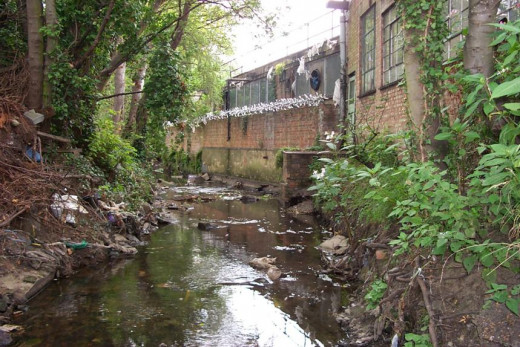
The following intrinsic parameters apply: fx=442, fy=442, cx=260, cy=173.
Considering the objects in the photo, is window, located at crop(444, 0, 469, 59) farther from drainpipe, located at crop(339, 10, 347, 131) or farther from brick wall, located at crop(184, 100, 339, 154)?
brick wall, located at crop(184, 100, 339, 154)

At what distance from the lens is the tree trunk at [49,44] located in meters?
6.98

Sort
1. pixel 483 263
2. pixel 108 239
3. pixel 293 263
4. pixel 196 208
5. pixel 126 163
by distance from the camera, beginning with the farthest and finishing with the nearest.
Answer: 1. pixel 196 208
2. pixel 126 163
3. pixel 108 239
4. pixel 293 263
5. pixel 483 263

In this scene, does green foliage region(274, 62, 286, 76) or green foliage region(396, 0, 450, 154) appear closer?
green foliage region(396, 0, 450, 154)

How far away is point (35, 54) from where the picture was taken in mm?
7051

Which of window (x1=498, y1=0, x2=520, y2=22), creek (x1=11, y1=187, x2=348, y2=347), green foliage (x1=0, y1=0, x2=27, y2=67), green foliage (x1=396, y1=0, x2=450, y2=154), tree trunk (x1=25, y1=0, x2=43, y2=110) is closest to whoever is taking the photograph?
creek (x1=11, y1=187, x2=348, y2=347)

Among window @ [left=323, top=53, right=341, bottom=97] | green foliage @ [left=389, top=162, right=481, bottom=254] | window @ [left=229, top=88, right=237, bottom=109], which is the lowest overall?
green foliage @ [left=389, top=162, right=481, bottom=254]

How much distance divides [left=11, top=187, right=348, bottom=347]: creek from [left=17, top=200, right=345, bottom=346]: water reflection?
0.01 metres

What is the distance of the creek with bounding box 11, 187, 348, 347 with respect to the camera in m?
4.29

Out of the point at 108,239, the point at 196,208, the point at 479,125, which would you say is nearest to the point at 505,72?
the point at 479,125

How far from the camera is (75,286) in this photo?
18.6ft

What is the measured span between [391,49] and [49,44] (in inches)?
271

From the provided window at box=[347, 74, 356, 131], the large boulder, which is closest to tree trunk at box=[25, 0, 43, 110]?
the large boulder

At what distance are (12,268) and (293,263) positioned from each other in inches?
150

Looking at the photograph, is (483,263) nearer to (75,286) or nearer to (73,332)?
(73,332)
